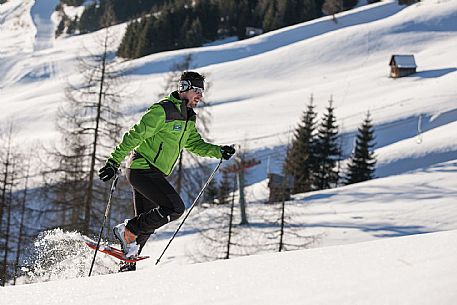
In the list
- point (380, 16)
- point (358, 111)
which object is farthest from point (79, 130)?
point (380, 16)

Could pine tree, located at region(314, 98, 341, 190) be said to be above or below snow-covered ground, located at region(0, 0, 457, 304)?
below

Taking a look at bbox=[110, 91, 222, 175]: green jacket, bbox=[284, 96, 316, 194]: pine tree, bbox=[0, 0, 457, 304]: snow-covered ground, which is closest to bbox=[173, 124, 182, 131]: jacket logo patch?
bbox=[110, 91, 222, 175]: green jacket

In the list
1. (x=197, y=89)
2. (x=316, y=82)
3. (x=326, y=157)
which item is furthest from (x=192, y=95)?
(x=316, y=82)

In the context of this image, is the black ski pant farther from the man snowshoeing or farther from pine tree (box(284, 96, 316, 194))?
pine tree (box(284, 96, 316, 194))

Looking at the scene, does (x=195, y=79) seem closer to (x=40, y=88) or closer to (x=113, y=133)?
(x=113, y=133)

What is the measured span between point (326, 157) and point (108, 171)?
103 ft

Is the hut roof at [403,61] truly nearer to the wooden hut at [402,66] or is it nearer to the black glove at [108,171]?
the wooden hut at [402,66]

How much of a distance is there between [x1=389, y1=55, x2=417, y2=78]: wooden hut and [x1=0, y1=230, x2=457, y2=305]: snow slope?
5223cm

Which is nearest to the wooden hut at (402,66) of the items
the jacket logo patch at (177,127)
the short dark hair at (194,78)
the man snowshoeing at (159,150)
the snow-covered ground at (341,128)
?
the snow-covered ground at (341,128)

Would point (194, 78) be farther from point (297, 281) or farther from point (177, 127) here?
point (297, 281)

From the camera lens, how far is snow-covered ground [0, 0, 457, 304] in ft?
9.23

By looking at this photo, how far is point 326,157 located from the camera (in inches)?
1382

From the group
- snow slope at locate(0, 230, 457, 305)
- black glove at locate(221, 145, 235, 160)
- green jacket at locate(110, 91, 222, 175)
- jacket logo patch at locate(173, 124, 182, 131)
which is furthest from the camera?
black glove at locate(221, 145, 235, 160)

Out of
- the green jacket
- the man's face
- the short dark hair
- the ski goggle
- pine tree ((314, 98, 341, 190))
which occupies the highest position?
the short dark hair
